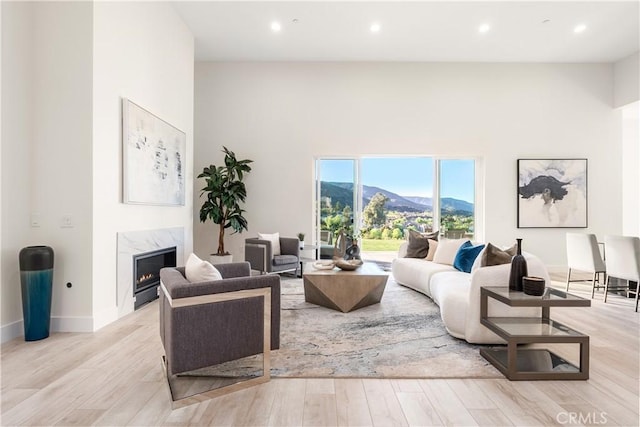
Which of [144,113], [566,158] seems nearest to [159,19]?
[144,113]

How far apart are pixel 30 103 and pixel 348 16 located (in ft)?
13.8

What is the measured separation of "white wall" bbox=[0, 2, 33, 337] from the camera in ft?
10.3

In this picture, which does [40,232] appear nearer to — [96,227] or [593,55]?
[96,227]

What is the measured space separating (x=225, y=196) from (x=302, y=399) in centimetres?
456

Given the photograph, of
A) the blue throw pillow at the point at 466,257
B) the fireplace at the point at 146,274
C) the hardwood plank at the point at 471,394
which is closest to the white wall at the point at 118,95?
the fireplace at the point at 146,274

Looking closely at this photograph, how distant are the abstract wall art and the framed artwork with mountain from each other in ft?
20.6

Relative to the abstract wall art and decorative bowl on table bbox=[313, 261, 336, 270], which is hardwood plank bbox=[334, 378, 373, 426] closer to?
decorative bowl on table bbox=[313, 261, 336, 270]

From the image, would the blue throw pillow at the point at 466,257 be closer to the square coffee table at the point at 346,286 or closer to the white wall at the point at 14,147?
the square coffee table at the point at 346,286

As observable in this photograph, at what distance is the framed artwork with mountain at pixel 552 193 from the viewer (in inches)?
273

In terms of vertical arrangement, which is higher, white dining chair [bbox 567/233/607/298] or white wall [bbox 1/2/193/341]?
white wall [bbox 1/2/193/341]

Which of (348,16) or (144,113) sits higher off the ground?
(348,16)

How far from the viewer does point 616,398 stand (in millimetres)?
2201

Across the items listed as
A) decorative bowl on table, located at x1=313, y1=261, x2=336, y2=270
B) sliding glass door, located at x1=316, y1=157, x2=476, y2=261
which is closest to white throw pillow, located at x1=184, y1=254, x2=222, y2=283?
decorative bowl on table, located at x1=313, y1=261, x2=336, y2=270

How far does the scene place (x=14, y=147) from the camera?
3.23 metres
